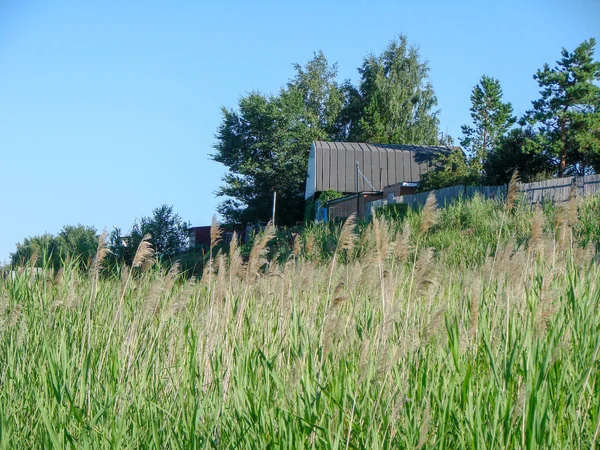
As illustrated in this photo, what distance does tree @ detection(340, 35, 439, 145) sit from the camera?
157 feet

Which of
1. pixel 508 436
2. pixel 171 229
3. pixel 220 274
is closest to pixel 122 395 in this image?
pixel 220 274

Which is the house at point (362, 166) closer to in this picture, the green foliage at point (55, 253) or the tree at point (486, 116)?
the tree at point (486, 116)

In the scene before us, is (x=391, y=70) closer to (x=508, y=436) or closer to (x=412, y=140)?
(x=412, y=140)

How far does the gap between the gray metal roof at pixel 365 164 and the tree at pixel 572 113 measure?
1218 cm

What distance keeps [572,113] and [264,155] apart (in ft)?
78.1

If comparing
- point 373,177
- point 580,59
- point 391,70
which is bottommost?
point 373,177

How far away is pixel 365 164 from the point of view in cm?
3909

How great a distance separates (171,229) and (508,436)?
82.3ft

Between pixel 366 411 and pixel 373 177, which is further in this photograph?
pixel 373 177

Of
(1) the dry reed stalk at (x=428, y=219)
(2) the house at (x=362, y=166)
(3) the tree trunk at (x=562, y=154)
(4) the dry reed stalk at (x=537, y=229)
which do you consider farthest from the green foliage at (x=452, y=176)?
(1) the dry reed stalk at (x=428, y=219)

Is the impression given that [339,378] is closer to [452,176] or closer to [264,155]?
[452,176]

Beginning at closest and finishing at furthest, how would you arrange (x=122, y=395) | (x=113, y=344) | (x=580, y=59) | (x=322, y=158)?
(x=122, y=395) < (x=113, y=344) < (x=580, y=59) < (x=322, y=158)

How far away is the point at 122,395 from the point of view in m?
3.05

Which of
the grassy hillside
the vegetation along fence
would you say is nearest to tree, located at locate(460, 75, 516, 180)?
the vegetation along fence
